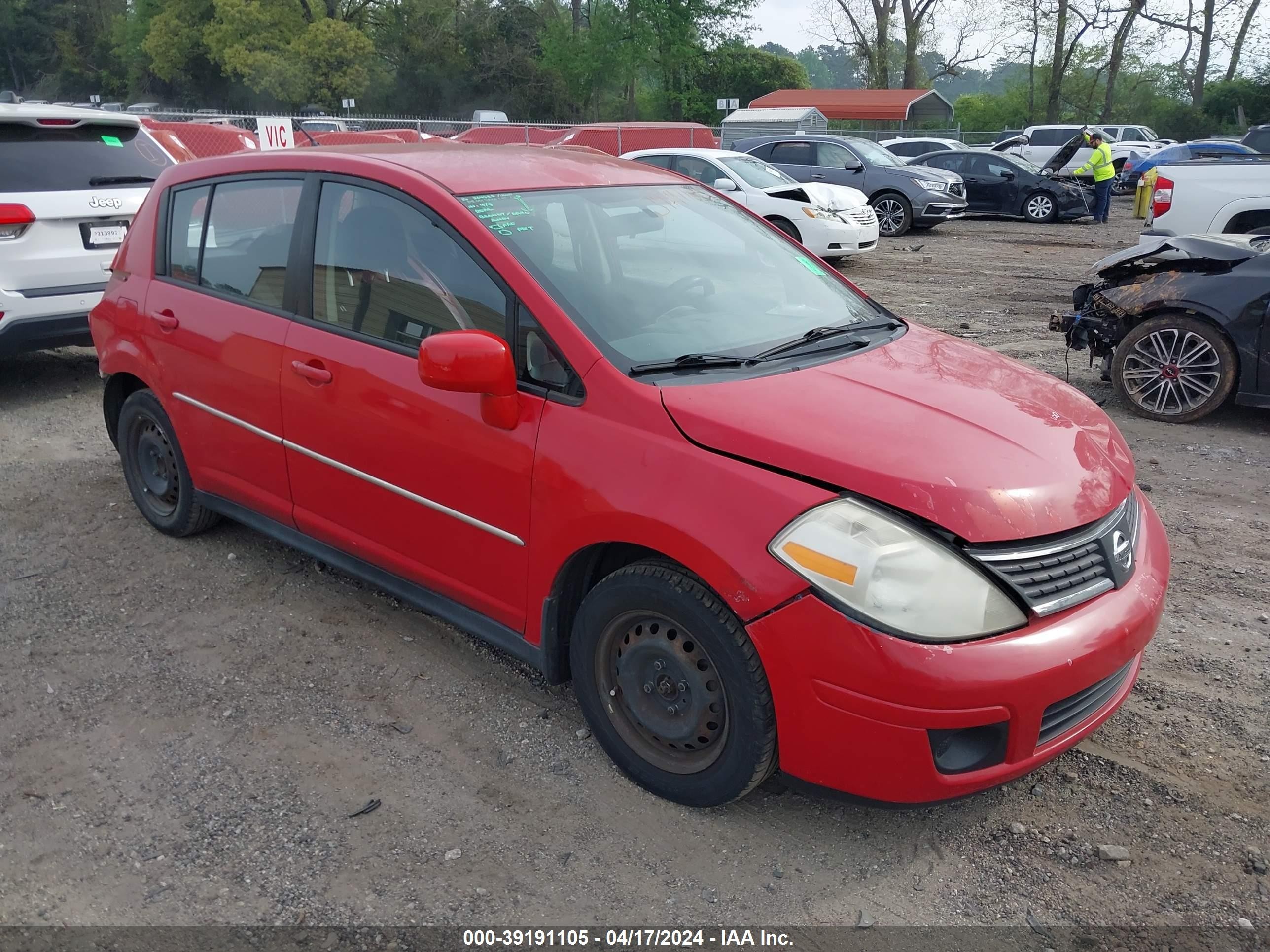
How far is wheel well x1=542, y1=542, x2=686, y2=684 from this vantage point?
298cm

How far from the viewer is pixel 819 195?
13836 mm

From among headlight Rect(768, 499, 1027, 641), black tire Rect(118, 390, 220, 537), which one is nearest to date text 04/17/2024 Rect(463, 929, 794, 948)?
headlight Rect(768, 499, 1027, 641)

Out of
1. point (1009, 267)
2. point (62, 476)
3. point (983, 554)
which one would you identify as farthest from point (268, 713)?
point (1009, 267)

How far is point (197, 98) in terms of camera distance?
6319cm

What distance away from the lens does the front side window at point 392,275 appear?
3271 mm

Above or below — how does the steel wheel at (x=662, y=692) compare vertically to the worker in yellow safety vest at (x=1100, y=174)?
below

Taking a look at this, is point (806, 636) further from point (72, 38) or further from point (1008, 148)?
point (72, 38)

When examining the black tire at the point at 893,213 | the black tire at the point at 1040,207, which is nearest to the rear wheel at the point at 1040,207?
the black tire at the point at 1040,207

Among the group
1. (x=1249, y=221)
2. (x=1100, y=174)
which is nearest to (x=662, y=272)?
(x=1249, y=221)

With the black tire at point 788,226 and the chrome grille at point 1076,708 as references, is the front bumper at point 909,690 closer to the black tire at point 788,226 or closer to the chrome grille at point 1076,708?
the chrome grille at point 1076,708

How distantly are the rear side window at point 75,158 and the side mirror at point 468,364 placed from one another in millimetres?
5013

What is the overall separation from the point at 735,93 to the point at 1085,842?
55.3 metres

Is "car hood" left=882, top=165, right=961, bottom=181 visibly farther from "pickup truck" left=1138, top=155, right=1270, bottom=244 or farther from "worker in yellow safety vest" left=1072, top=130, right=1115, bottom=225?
"pickup truck" left=1138, top=155, right=1270, bottom=244

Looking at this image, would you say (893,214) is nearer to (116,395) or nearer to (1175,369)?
(1175,369)
